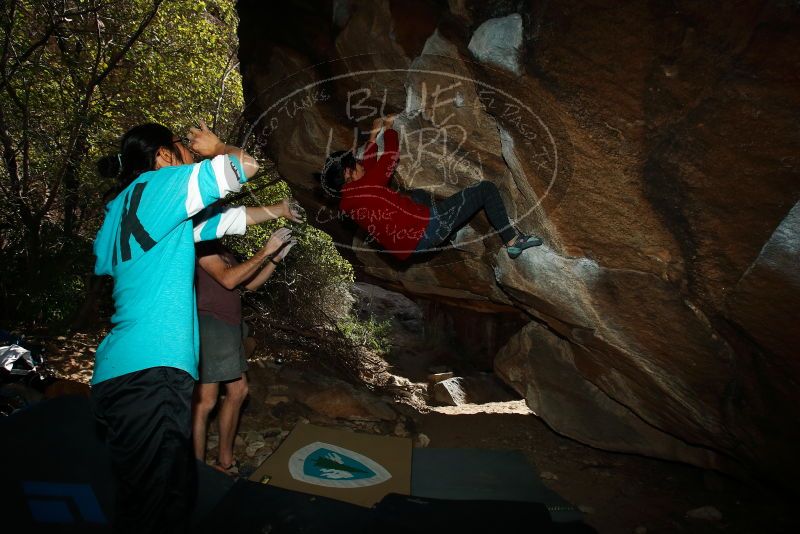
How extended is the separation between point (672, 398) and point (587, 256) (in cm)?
→ 128

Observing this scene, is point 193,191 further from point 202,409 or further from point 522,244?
A: point 522,244

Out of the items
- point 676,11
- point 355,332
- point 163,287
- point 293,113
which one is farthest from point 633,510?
point 355,332

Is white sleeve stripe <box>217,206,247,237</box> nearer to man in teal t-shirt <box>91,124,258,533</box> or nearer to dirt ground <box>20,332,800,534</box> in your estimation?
man in teal t-shirt <box>91,124,258,533</box>

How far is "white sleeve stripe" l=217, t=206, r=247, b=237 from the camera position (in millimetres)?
2553

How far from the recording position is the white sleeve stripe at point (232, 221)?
8.38ft

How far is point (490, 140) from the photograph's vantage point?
12.0 ft

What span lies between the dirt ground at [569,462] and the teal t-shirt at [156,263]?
2.23 meters

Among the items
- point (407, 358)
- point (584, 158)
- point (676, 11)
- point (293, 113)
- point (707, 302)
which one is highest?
point (293, 113)

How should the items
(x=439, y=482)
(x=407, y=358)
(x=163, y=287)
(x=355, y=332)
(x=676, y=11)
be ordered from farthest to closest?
(x=407, y=358)
(x=355, y=332)
(x=439, y=482)
(x=676, y=11)
(x=163, y=287)

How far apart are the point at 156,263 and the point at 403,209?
208 cm

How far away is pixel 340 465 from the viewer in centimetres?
359

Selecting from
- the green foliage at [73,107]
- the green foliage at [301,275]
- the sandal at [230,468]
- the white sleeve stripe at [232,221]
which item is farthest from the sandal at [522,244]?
the green foliage at [73,107]

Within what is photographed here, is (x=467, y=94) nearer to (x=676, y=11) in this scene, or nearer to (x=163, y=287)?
(x=676, y=11)

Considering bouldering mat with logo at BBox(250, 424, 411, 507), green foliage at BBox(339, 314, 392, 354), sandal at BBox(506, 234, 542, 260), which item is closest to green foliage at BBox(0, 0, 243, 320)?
bouldering mat with logo at BBox(250, 424, 411, 507)
